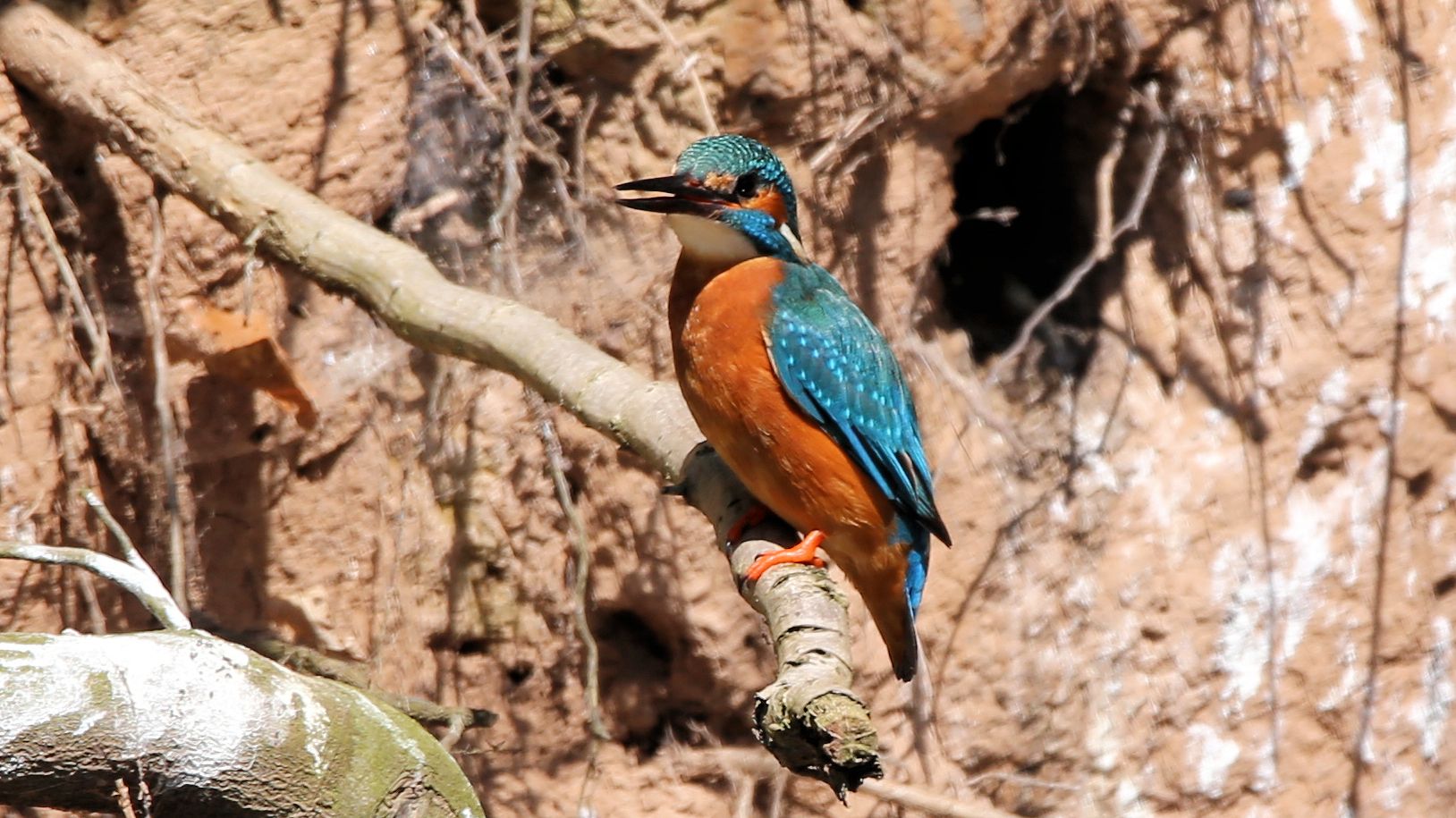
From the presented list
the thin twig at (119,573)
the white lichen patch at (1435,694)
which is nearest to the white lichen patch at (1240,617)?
the white lichen patch at (1435,694)

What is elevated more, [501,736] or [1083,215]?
[1083,215]

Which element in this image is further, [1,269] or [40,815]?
[40,815]

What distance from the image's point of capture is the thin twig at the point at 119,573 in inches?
67.4

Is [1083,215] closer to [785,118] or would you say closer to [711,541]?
[785,118]

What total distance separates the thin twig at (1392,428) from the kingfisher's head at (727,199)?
5.70 feet

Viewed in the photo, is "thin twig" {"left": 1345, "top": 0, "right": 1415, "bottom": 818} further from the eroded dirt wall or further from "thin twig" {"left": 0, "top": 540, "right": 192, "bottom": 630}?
"thin twig" {"left": 0, "top": 540, "right": 192, "bottom": 630}

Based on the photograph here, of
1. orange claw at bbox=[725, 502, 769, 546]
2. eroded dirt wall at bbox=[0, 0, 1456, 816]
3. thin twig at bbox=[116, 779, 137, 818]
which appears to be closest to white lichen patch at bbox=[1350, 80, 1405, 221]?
eroded dirt wall at bbox=[0, 0, 1456, 816]

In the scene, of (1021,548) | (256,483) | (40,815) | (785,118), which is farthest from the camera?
(1021,548)

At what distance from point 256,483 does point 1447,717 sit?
2944mm

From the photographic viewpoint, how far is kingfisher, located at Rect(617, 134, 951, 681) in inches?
95.6

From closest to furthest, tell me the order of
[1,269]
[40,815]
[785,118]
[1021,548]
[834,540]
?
[834,540]
[1,269]
[40,815]
[785,118]
[1021,548]

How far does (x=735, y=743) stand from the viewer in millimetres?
3566

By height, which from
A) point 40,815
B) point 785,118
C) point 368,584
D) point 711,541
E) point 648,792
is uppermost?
point 785,118

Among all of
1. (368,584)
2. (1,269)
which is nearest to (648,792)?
(368,584)
